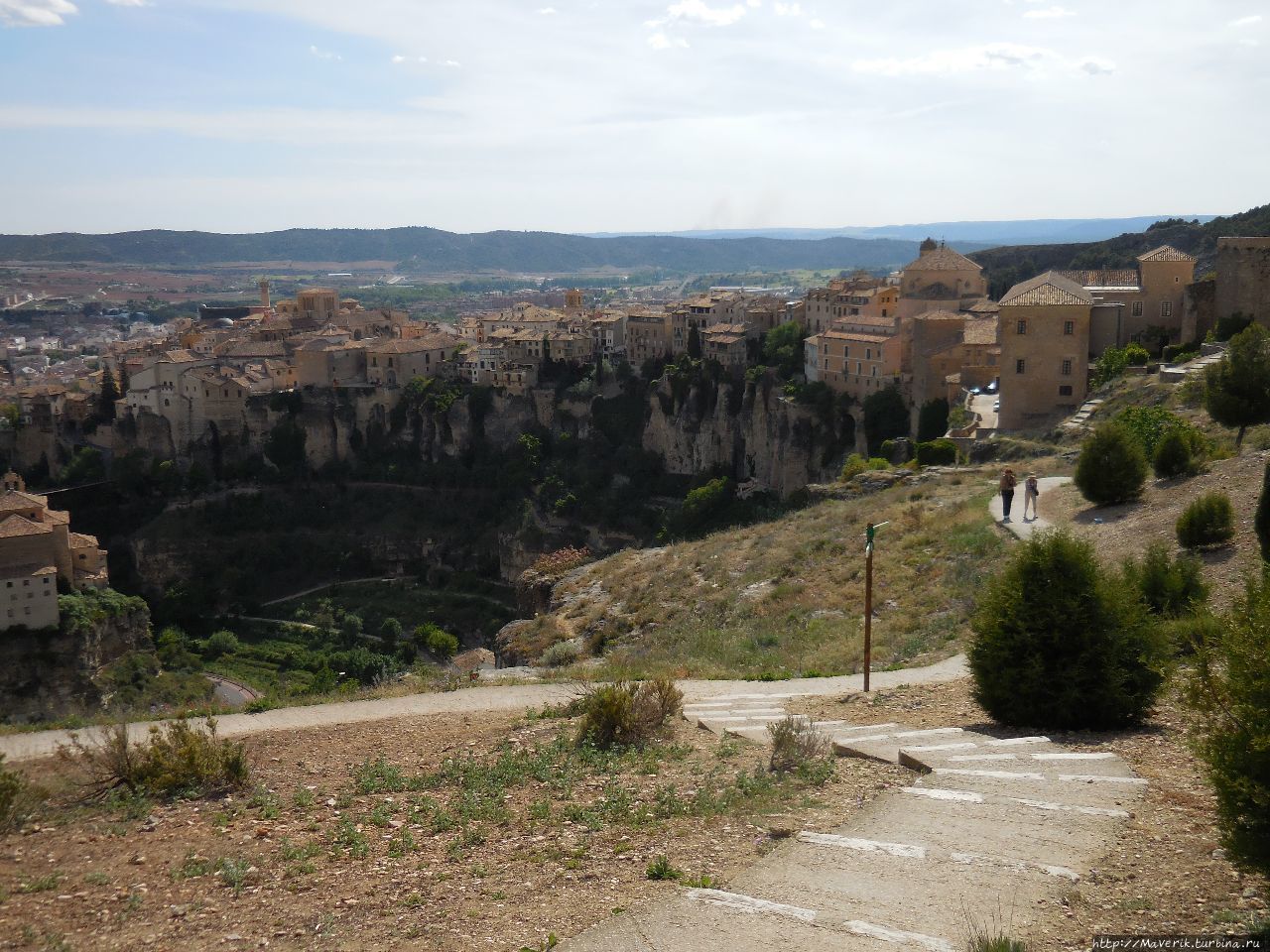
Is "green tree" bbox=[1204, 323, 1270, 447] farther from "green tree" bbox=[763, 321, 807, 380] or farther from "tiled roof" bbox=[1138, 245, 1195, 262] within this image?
"green tree" bbox=[763, 321, 807, 380]

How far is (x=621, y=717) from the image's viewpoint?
9180 millimetres

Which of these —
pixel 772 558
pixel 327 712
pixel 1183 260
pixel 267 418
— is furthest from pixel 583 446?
pixel 327 712

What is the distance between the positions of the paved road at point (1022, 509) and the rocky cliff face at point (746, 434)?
840 inches

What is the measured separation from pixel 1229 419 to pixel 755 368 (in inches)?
1315

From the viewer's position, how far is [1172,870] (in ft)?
17.7

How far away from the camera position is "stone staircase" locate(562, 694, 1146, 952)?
5082 millimetres

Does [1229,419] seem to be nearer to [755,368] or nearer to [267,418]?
[755,368]

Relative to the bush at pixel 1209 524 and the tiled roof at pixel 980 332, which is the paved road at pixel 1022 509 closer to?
the bush at pixel 1209 524

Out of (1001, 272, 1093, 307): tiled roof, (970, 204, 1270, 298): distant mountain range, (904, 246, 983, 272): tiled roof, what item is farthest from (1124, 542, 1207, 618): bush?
(970, 204, 1270, 298): distant mountain range

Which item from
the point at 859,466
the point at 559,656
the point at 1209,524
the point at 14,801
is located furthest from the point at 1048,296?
the point at 14,801

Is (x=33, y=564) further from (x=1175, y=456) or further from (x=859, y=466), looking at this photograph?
(x=1175, y=456)

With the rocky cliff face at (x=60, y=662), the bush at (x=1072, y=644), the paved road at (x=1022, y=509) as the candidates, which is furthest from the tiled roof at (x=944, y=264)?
the bush at (x=1072, y=644)

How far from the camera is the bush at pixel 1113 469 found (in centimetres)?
1627

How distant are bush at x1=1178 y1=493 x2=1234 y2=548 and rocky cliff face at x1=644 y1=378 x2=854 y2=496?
2895 cm
